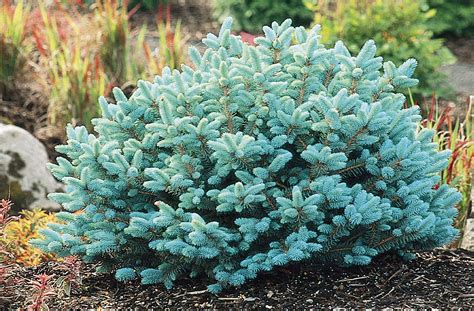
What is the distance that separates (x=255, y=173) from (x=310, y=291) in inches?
21.7

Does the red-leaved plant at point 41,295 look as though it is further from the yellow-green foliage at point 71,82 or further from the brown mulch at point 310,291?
the yellow-green foliage at point 71,82

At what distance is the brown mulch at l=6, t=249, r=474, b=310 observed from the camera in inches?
135

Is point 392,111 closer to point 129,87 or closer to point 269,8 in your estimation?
point 129,87

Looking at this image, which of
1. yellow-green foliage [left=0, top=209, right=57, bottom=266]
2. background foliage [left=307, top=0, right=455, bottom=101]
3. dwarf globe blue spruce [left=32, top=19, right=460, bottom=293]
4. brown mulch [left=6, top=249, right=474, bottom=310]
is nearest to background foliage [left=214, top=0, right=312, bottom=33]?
background foliage [left=307, top=0, right=455, bottom=101]

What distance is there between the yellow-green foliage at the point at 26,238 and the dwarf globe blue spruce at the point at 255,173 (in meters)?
0.53

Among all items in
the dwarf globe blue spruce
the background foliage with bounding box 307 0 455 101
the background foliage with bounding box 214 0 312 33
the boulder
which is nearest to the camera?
the dwarf globe blue spruce

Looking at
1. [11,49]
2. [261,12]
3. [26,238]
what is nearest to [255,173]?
[26,238]

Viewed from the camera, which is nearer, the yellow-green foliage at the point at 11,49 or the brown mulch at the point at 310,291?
the brown mulch at the point at 310,291

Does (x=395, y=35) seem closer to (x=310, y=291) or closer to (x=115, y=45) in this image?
(x=115, y=45)

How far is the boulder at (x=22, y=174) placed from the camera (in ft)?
17.5

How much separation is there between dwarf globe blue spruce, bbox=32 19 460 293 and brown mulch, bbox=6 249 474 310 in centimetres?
7

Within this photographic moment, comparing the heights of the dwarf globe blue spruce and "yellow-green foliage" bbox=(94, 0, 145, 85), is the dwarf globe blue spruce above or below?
above

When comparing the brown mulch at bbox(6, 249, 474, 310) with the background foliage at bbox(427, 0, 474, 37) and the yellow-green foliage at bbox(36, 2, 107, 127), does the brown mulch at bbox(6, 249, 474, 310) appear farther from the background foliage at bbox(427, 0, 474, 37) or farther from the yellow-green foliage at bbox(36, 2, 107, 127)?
the background foliage at bbox(427, 0, 474, 37)

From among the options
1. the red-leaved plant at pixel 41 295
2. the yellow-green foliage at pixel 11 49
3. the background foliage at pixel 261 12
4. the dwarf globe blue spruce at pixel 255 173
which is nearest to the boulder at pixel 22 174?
the yellow-green foliage at pixel 11 49
